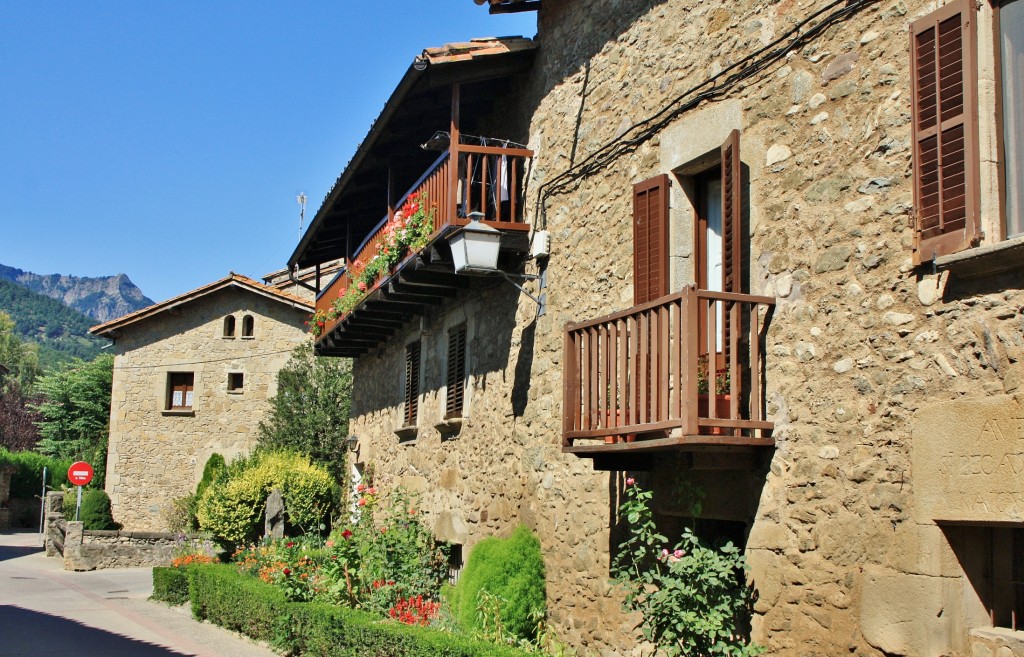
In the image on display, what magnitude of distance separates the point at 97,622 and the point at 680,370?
1109cm

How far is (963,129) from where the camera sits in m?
5.34

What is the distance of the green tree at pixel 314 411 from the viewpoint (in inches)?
1049

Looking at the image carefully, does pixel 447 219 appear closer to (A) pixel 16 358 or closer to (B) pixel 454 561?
(B) pixel 454 561

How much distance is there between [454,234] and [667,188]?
291cm

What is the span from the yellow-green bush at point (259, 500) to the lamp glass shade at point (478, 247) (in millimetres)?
9449

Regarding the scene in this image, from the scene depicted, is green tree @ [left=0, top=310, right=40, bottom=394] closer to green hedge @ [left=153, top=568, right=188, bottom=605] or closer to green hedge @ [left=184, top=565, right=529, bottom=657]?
green hedge @ [left=153, top=568, right=188, bottom=605]

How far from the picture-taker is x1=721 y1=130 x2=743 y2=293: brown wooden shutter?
22.7 ft

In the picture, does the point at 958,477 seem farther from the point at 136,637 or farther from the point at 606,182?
the point at 136,637

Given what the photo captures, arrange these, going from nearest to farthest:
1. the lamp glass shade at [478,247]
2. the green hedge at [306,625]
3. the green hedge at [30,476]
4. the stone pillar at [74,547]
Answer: the green hedge at [306,625]
the lamp glass shade at [478,247]
the stone pillar at [74,547]
the green hedge at [30,476]

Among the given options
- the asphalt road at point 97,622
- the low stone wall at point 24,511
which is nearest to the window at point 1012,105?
the asphalt road at point 97,622

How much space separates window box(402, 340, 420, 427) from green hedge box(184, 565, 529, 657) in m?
3.18

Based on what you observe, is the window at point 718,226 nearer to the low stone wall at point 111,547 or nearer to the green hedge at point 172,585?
the green hedge at point 172,585

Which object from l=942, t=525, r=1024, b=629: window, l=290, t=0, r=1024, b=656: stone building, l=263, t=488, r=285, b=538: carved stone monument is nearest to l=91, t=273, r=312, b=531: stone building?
l=263, t=488, r=285, b=538: carved stone monument

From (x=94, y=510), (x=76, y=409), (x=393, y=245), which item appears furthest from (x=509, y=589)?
(x=76, y=409)
